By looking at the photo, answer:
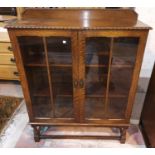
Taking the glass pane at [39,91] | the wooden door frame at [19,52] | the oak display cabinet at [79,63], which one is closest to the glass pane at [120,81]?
the oak display cabinet at [79,63]

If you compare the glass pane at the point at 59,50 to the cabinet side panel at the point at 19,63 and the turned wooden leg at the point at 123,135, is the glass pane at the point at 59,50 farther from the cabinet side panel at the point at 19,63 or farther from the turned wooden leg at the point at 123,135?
the turned wooden leg at the point at 123,135

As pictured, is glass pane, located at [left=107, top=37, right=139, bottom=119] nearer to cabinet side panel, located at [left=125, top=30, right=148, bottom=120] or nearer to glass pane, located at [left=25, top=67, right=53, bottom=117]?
cabinet side panel, located at [left=125, top=30, right=148, bottom=120]

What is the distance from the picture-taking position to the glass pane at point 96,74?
3.74ft

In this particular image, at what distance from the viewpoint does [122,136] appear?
1566mm

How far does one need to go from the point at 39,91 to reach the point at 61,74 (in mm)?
257

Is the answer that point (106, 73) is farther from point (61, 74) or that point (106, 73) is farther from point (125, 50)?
point (61, 74)

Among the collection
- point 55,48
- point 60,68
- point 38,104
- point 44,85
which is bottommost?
point 38,104

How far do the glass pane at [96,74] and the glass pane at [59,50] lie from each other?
0.13 metres

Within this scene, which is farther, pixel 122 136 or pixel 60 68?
pixel 122 136

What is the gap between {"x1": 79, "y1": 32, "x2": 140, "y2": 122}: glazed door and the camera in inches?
43.5
